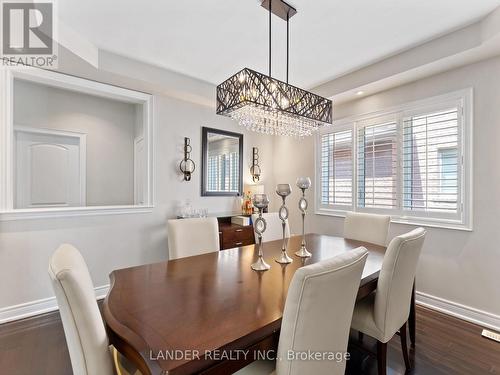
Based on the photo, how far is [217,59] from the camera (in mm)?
2697

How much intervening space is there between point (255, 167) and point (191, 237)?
2.28 meters

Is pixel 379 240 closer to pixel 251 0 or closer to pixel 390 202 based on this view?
pixel 390 202

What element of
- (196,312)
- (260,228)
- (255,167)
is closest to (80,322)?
(196,312)

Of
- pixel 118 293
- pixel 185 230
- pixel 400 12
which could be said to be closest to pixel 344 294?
pixel 118 293

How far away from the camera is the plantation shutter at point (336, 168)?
11.3 feet

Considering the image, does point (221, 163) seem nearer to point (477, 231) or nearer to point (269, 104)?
point (269, 104)

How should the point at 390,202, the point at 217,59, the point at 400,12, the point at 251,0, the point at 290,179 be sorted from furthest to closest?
the point at 290,179
the point at 390,202
the point at 217,59
the point at 400,12
the point at 251,0

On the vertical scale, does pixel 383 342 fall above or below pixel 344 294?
below

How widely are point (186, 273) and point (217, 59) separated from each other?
2212 mm

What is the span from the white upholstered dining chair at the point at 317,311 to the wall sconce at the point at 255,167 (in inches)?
128

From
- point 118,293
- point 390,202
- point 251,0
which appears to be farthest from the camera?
point 390,202

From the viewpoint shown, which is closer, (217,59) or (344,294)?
(344,294)

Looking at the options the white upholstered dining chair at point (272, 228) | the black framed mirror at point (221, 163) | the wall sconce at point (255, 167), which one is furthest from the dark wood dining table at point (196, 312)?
the wall sconce at point (255, 167)

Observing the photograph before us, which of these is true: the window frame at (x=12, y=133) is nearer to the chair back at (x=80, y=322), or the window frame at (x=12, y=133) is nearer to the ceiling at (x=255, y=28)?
the ceiling at (x=255, y=28)
